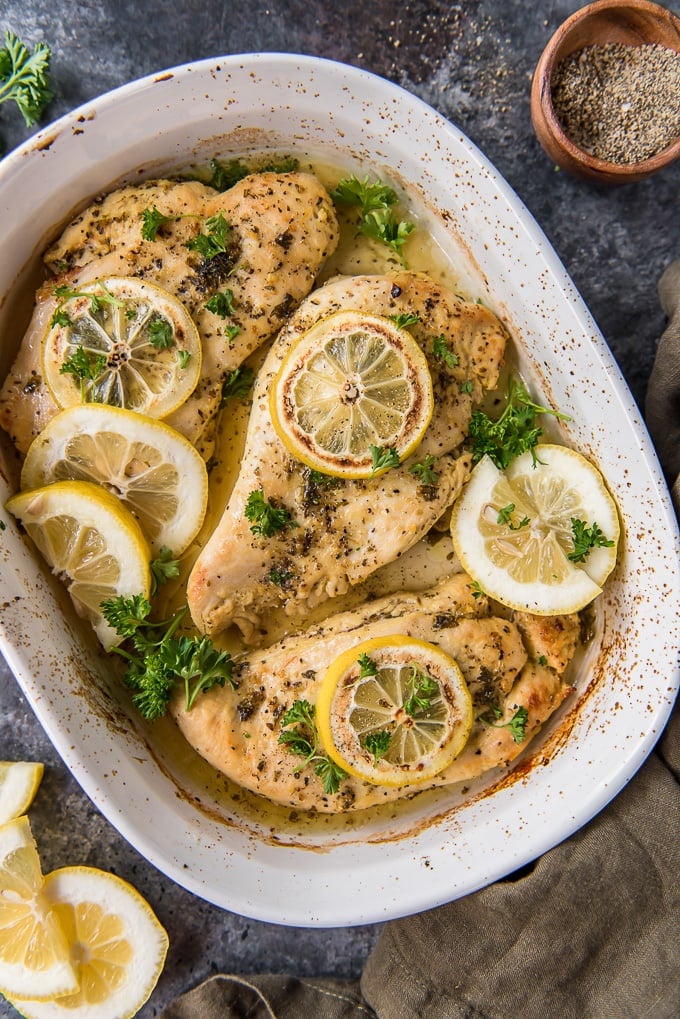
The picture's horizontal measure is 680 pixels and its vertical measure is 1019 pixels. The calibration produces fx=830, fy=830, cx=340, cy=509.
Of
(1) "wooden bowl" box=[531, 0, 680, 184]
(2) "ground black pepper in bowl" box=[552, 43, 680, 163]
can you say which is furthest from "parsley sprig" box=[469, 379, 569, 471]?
(2) "ground black pepper in bowl" box=[552, 43, 680, 163]

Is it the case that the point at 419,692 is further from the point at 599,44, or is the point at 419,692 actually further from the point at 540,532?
the point at 599,44

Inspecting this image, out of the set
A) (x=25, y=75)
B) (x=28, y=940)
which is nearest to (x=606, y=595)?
(x=28, y=940)

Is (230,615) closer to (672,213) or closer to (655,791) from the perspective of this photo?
(655,791)

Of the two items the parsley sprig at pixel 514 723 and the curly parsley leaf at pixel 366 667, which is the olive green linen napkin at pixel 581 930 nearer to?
the parsley sprig at pixel 514 723

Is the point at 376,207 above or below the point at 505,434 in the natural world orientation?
above

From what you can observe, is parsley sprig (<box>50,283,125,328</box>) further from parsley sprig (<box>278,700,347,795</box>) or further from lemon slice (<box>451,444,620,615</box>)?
parsley sprig (<box>278,700,347,795</box>)

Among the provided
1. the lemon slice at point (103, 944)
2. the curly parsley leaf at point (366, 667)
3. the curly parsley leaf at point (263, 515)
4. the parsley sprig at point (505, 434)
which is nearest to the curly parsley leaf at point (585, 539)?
the parsley sprig at point (505, 434)
